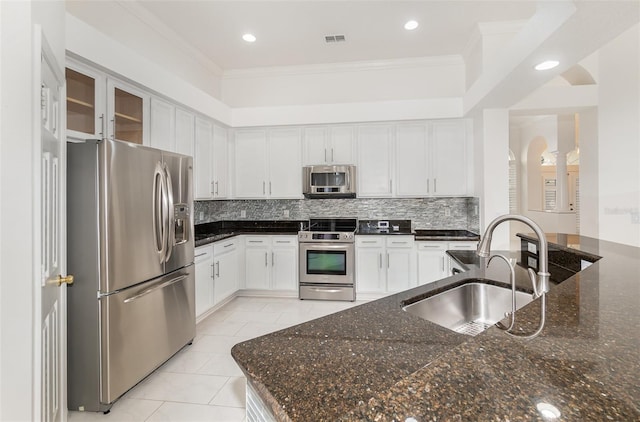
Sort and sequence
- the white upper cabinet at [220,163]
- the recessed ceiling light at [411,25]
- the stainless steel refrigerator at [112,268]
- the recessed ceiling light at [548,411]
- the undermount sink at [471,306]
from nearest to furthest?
the recessed ceiling light at [548,411]
the undermount sink at [471,306]
the stainless steel refrigerator at [112,268]
the recessed ceiling light at [411,25]
the white upper cabinet at [220,163]

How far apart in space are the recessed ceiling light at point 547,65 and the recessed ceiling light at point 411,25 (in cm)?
146

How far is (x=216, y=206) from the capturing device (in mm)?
4898

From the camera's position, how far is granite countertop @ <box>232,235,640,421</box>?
0.48m

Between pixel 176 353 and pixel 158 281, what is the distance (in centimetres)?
75

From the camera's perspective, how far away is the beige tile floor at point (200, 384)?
2049mm

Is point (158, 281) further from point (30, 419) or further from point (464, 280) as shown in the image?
point (464, 280)

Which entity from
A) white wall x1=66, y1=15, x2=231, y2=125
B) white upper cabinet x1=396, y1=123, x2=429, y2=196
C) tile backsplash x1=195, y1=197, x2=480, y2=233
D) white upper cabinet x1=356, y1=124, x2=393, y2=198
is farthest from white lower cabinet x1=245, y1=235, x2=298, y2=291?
white wall x1=66, y1=15, x2=231, y2=125

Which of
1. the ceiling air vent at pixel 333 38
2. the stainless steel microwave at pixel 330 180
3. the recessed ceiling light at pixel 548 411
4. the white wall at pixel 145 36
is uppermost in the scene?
the ceiling air vent at pixel 333 38

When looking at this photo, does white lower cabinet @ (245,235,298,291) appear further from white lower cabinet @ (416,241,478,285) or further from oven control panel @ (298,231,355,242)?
white lower cabinet @ (416,241,478,285)

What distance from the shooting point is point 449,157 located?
4.32 m

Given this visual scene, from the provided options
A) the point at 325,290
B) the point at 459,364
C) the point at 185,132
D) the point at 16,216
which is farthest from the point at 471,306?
the point at 185,132

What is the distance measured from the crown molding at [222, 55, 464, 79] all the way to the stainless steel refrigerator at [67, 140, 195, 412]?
295 cm

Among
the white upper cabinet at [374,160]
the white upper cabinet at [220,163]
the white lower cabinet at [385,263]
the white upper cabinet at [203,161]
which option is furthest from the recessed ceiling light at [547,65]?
the white upper cabinet at [220,163]

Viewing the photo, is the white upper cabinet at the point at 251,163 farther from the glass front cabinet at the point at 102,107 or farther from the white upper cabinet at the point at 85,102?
the white upper cabinet at the point at 85,102
